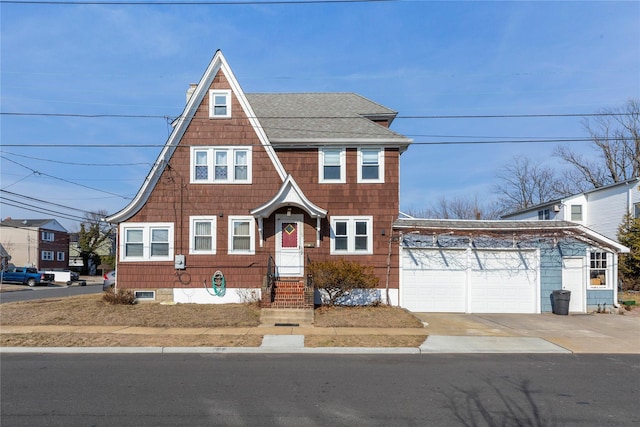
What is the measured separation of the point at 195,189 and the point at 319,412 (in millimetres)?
13313

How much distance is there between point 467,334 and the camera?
12594 millimetres

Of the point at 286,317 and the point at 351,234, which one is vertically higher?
the point at 351,234

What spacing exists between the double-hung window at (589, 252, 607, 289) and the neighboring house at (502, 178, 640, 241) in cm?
1124

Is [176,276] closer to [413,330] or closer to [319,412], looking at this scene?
[413,330]

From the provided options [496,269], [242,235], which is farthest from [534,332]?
[242,235]

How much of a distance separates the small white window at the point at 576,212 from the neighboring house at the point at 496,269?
14.9 m

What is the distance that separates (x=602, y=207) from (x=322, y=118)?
845 inches

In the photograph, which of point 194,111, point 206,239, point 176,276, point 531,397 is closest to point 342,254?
point 206,239

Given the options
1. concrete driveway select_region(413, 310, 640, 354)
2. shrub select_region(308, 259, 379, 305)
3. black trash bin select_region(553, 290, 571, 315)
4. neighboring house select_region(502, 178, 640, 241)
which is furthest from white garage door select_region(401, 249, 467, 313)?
neighboring house select_region(502, 178, 640, 241)

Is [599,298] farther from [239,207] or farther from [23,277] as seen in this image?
[23,277]

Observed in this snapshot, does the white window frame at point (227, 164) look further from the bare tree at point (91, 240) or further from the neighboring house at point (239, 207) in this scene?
the bare tree at point (91, 240)

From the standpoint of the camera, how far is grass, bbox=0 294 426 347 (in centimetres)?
1110

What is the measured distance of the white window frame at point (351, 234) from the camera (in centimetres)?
1789

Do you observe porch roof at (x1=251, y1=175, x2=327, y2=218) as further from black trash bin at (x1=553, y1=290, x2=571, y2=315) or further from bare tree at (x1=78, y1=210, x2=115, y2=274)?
bare tree at (x1=78, y1=210, x2=115, y2=274)
